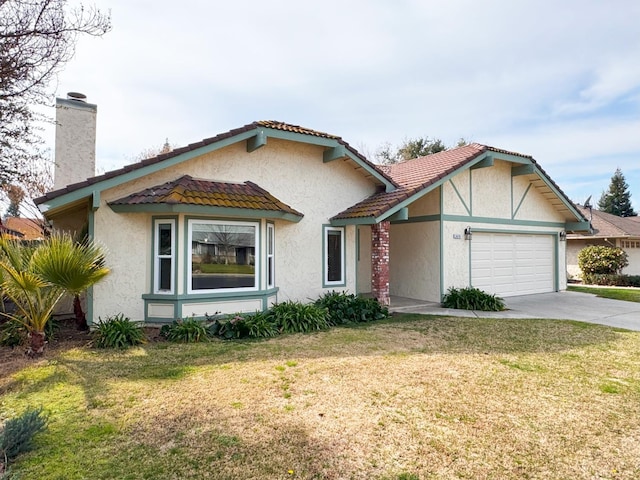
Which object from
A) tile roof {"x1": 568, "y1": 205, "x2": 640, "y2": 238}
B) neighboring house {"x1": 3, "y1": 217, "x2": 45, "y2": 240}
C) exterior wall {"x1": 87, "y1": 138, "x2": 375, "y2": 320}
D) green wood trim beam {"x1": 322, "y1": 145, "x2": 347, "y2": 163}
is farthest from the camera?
tile roof {"x1": 568, "y1": 205, "x2": 640, "y2": 238}

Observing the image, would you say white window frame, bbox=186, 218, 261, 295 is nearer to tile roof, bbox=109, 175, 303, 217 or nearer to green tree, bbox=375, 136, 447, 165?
tile roof, bbox=109, 175, 303, 217

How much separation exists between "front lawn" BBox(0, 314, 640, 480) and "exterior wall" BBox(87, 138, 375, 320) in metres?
1.81

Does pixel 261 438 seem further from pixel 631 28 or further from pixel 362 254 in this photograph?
pixel 631 28

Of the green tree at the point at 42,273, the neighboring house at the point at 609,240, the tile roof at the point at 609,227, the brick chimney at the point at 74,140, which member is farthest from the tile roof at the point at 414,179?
the neighboring house at the point at 609,240

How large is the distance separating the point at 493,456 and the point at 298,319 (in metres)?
6.05

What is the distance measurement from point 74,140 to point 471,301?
12.4m

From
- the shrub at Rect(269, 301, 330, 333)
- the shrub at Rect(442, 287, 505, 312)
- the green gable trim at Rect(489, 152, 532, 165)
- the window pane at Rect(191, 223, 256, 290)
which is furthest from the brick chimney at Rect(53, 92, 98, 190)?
the green gable trim at Rect(489, 152, 532, 165)

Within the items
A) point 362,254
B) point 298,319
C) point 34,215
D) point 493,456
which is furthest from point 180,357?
point 34,215

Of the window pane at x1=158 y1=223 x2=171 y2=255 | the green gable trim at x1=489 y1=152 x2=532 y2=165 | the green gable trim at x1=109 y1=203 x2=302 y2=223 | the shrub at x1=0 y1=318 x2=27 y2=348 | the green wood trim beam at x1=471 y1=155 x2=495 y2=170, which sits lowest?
the shrub at x1=0 y1=318 x2=27 y2=348

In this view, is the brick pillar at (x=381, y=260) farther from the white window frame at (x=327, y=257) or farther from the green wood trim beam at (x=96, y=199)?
the green wood trim beam at (x=96, y=199)

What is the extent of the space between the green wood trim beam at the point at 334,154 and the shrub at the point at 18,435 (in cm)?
908

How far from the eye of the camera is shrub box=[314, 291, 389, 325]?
33.7 feet

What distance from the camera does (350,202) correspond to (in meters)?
12.0

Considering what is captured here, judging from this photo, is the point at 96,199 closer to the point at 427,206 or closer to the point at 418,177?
the point at 418,177
